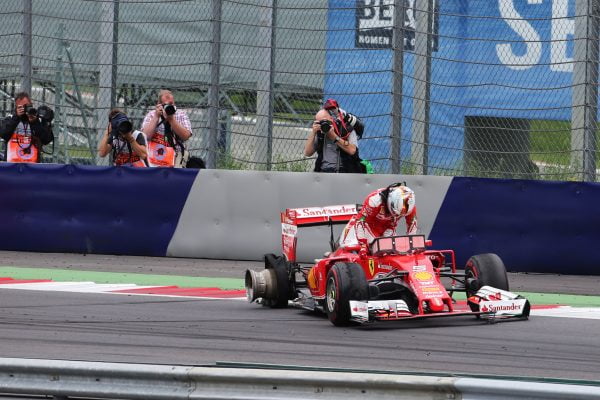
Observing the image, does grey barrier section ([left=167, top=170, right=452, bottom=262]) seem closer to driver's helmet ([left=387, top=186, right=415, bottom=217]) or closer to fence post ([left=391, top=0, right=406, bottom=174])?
fence post ([left=391, top=0, right=406, bottom=174])

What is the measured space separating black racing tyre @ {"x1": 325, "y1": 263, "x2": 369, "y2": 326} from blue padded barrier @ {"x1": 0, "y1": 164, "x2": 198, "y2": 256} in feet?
16.6

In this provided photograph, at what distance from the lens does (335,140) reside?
13258 mm

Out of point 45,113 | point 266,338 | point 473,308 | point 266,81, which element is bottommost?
point 266,338

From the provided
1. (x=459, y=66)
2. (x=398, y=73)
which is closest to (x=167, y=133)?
(x=398, y=73)

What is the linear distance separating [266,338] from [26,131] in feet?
22.9

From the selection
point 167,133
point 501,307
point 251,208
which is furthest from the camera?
point 167,133

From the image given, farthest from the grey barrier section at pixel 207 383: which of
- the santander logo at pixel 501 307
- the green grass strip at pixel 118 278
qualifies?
the green grass strip at pixel 118 278

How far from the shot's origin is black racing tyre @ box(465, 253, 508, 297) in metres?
9.51

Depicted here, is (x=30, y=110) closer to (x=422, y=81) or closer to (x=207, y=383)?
(x=422, y=81)

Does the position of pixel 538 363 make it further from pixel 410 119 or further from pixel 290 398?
pixel 410 119

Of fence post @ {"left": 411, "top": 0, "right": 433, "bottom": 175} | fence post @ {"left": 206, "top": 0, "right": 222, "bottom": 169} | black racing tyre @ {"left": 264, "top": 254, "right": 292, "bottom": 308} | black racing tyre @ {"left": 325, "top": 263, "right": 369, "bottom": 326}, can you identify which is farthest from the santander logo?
fence post @ {"left": 206, "top": 0, "right": 222, "bottom": 169}

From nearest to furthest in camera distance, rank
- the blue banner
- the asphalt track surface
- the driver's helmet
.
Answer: the asphalt track surface < the driver's helmet < the blue banner

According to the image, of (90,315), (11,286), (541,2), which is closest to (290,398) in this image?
(90,315)

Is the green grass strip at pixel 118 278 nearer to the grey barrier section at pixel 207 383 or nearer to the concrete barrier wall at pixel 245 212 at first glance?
the concrete barrier wall at pixel 245 212
